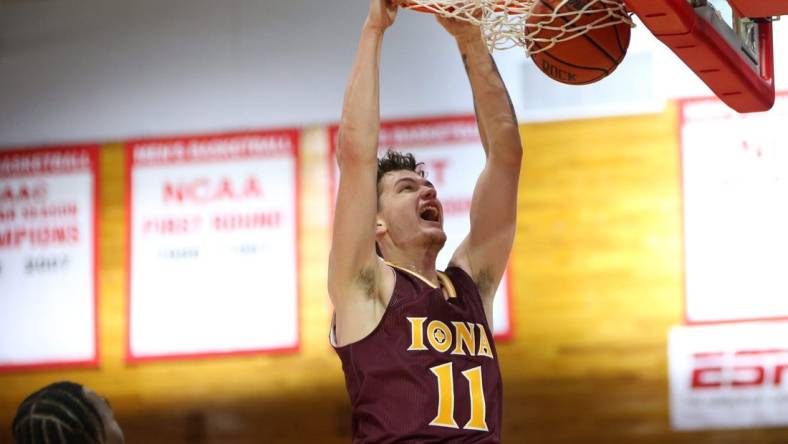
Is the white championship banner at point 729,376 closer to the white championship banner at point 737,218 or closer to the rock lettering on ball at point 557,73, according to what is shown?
the white championship banner at point 737,218

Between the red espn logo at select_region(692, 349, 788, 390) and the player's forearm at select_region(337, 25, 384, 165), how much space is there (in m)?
2.56

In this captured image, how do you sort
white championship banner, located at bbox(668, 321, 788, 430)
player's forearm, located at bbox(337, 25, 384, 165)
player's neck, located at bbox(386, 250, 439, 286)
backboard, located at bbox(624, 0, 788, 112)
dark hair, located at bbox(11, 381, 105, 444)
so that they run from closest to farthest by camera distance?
dark hair, located at bbox(11, 381, 105, 444), backboard, located at bbox(624, 0, 788, 112), player's forearm, located at bbox(337, 25, 384, 165), player's neck, located at bbox(386, 250, 439, 286), white championship banner, located at bbox(668, 321, 788, 430)

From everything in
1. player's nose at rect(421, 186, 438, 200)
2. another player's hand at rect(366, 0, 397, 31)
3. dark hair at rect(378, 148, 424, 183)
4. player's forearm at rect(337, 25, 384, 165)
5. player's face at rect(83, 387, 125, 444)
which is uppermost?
another player's hand at rect(366, 0, 397, 31)

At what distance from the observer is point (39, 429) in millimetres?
2600

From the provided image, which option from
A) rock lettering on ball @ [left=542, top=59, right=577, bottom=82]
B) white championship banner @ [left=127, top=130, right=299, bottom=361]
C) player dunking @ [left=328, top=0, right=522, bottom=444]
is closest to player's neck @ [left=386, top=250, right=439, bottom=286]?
player dunking @ [left=328, top=0, right=522, bottom=444]

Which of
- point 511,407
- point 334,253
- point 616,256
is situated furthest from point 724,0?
point 511,407

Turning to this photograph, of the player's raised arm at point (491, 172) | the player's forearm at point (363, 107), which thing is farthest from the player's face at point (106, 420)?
the player's raised arm at point (491, 172)

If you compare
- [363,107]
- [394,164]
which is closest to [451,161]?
[394,164]

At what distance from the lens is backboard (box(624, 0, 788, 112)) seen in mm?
3375

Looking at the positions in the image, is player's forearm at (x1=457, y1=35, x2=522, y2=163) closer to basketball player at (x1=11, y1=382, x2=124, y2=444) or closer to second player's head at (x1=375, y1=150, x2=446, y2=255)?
second player's head at (x1=375, y1=150, x2=446, y2=255)

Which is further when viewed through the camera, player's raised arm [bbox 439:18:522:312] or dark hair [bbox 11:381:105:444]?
player's raised arm [bbox 439:18:522:312]

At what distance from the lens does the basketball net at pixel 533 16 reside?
367 centimetres

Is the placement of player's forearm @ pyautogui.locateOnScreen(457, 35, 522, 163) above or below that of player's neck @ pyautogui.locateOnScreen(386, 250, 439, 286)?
above

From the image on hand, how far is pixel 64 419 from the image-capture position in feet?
8.57
